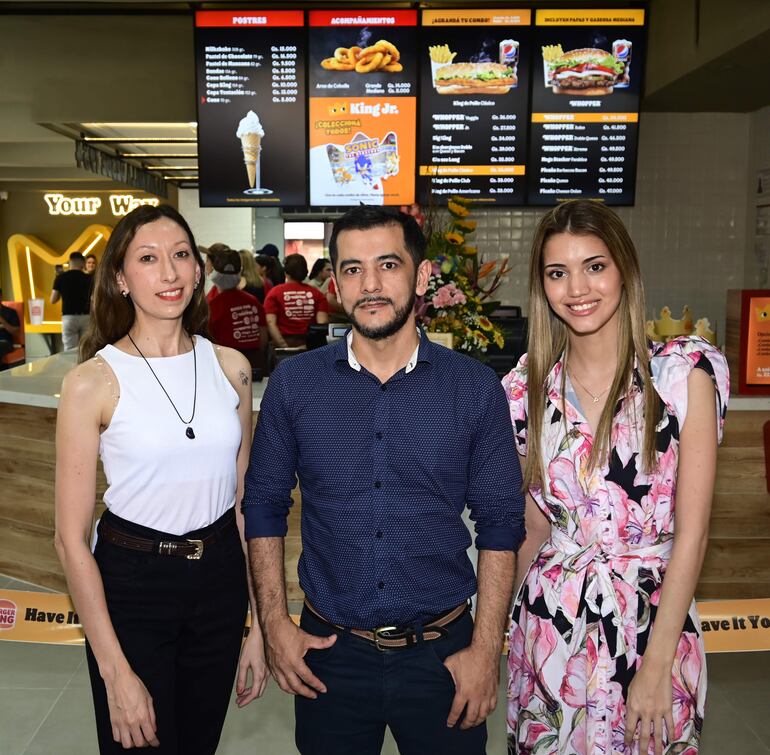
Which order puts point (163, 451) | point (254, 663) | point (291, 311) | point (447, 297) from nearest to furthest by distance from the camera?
point (163, 451), point (254, 663), point (447, 297), point (291, 311)

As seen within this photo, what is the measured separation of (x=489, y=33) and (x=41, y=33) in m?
3.10

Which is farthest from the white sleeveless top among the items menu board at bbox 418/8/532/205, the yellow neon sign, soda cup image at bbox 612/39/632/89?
the yellow neon sign

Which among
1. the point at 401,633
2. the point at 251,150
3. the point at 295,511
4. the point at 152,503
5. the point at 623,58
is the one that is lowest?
the point at 295,511

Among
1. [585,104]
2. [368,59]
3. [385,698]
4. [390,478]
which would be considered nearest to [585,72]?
[585,104]

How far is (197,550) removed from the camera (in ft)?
5.43

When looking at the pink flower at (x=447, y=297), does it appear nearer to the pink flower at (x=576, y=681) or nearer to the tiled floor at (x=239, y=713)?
the tiled floor at (x=239, y=713)

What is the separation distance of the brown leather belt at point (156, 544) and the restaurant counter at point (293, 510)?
173 cm

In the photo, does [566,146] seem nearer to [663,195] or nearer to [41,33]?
[663,195]

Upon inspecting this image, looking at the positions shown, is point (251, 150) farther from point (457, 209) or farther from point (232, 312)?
point (457, 209)

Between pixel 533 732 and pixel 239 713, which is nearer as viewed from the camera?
pixel 533 732

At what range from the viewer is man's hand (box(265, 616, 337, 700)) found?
5.07 ft

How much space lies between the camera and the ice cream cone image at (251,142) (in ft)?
16.2

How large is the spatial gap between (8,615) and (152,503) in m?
1.71

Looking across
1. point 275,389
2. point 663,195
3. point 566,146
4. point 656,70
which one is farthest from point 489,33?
point 275,389
